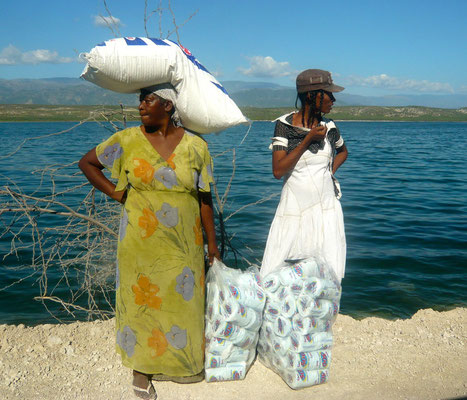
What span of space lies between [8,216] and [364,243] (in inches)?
292

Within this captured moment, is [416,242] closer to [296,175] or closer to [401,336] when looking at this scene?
[401,336]

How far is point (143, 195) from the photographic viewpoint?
2596mm

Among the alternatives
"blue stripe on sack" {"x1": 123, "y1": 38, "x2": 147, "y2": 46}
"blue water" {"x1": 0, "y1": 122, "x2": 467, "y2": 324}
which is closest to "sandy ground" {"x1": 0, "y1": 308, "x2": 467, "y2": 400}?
"blue water" {"x1": 0, "y1": 122, "x2": 467, "y2": 324}

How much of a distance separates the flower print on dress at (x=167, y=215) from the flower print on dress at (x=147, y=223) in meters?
0.03

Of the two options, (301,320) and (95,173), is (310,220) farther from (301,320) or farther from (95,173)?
(95,173)

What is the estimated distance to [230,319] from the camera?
2.86 metres

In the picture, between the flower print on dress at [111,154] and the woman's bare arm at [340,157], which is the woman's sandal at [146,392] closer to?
the flower print on dress at [111,154]

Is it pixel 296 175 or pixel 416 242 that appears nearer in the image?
pixel 296 175

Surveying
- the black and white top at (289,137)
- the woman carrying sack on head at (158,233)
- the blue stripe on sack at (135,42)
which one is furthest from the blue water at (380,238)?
the blue stripe on sack at (135,42)

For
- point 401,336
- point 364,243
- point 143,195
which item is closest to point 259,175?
point 364,243

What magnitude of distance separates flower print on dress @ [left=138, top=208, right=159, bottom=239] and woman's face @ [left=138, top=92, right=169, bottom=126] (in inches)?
19.1

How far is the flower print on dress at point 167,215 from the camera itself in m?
2.59

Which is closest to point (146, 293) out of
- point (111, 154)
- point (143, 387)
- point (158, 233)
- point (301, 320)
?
point (158, 233)

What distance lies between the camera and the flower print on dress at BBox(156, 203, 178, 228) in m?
2.59
